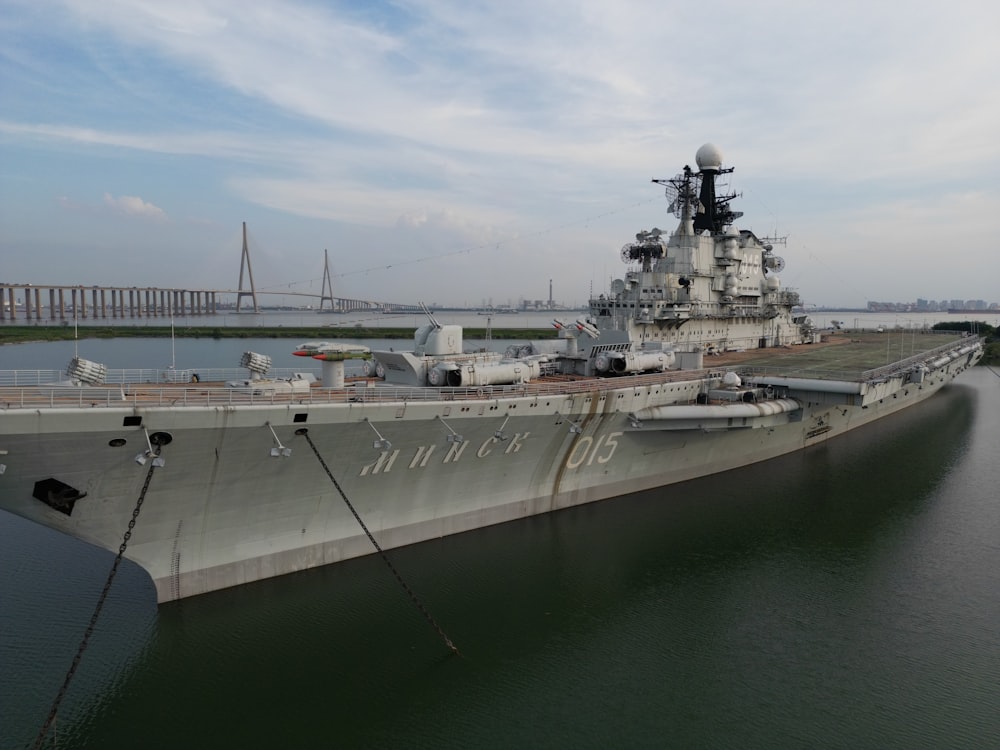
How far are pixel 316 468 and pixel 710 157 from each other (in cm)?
2500

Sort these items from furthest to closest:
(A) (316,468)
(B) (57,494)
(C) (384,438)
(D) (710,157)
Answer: (D) (710,157)
(C) (384,438)
(A) (316,468)
(B) (57,494)

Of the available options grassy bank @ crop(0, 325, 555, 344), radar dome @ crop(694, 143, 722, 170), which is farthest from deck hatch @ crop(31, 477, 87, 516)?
grassy bank @ crop(0, 325, 555, 344)

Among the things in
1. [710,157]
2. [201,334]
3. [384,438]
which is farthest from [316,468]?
[201,334]

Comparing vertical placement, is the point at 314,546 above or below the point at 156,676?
above

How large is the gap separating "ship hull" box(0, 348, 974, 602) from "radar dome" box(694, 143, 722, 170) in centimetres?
1526

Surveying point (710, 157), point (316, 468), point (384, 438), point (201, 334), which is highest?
point (710, 157)

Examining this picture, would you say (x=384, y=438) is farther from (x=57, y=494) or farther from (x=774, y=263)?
(x=774, y=263)

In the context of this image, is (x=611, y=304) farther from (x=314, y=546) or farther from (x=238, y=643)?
(x=238, y=643)

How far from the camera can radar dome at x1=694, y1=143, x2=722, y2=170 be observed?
30.2 meters

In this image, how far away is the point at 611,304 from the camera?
25219 mm

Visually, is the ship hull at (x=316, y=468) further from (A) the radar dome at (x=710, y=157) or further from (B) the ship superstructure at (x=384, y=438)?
(A) the radar dome at (x=710, y=157)

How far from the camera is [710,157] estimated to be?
30.2m

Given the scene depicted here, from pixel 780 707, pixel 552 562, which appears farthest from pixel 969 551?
pixel 552 562

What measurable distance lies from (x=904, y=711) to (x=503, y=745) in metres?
6.35
